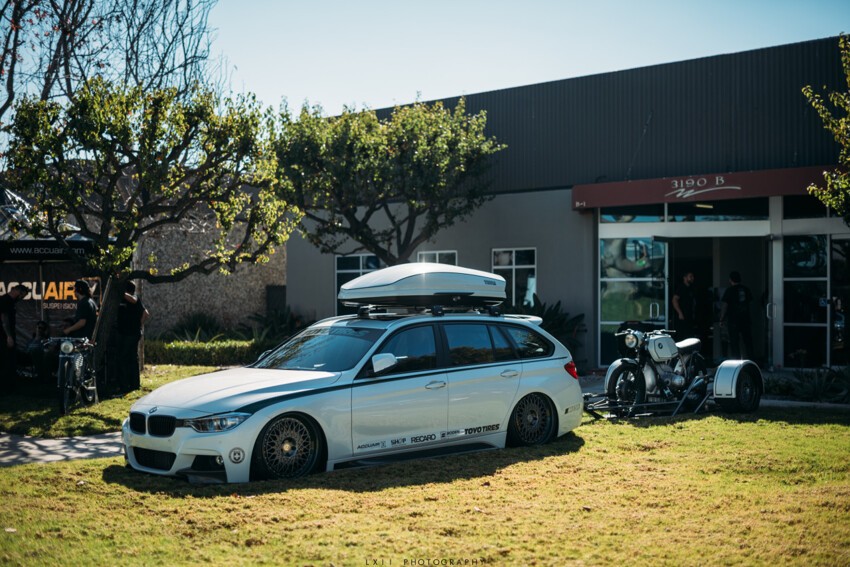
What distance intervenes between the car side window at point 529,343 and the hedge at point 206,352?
12.6 meters

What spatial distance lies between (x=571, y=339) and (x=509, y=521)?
1325 centimetres

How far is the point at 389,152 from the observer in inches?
766

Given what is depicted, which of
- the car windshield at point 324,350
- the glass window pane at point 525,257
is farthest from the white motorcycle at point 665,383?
the glass window pane at point 525,257

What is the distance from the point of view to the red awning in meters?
17.0

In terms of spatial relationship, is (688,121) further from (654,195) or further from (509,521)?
(509,521)

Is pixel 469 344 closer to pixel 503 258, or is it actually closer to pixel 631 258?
pixel 631 258

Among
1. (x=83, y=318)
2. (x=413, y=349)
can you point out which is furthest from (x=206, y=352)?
(x=413, y=349)

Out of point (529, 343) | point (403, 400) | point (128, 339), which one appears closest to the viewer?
point (403, 400)

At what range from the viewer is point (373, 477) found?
7.95 metres

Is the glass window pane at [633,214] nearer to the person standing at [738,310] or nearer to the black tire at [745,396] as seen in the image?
the person standing at [738,310]

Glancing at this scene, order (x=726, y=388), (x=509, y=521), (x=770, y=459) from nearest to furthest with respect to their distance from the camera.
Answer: (x=509, y=521) < (x=770, y=459) < (x=726, y=388)

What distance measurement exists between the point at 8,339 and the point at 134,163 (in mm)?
3618

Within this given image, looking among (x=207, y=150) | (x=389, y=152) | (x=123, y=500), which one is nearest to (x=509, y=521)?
(x=123, y=500)

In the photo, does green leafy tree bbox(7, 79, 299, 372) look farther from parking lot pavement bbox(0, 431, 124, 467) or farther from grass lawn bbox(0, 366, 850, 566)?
grass lawn bbox(0, 366, 850, 566)
